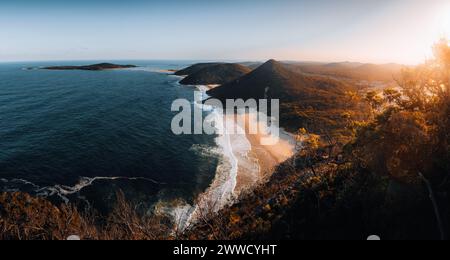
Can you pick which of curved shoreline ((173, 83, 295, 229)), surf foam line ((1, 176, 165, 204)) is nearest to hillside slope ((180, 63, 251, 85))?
curved shoreline ((173, 83, 295, 229))

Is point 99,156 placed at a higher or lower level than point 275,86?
lower

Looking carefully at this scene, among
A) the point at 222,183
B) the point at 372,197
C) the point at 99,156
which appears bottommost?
the point at 222,183

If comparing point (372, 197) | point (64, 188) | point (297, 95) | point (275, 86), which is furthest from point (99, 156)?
point (275, 86)

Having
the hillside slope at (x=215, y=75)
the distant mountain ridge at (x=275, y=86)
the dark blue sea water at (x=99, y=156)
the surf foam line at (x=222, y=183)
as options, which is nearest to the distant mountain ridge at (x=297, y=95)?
the distant mountain ridge at (x=275, y=86)

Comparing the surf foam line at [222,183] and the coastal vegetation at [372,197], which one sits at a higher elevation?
the coastal vegetation at [372,197]

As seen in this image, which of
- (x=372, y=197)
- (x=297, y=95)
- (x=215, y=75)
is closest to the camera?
(x=372, y=197)

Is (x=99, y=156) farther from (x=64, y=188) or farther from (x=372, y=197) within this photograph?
(x=372, y=197)

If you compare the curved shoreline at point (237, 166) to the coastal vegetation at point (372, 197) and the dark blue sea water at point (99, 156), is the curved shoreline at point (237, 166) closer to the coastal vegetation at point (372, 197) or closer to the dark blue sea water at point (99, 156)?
the dark blue sea water at point (99, 156)

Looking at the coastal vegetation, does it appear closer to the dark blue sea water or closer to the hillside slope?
the dark blue sea water
